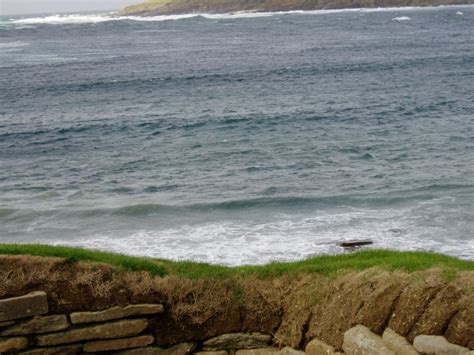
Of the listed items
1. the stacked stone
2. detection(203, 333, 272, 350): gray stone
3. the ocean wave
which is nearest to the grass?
the stacked stone

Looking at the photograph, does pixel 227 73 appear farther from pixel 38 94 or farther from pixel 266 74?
pixel 38 94

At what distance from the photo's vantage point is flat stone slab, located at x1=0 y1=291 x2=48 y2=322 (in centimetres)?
1195

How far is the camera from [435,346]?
1062cm

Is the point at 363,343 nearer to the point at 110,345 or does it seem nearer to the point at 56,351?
the point at 110,345

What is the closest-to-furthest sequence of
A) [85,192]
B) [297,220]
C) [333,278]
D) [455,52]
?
1. [333,278]
2. [297,220]
3. [85,192]
4. [455,52]

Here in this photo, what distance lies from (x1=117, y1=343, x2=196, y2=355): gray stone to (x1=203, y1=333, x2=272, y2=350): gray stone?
31cm

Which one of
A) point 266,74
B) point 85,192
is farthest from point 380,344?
point 266,74

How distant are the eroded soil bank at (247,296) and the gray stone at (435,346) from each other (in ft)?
2.03

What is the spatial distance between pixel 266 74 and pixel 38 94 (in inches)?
871

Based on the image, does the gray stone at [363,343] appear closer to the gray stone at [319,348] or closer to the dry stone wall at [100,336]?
the dry stone wall at [100,336]

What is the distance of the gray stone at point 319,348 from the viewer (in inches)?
460

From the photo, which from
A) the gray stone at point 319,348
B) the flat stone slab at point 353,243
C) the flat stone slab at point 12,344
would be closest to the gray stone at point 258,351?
the gray stone at point 319,348

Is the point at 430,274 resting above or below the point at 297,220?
above

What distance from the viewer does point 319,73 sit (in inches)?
2724
